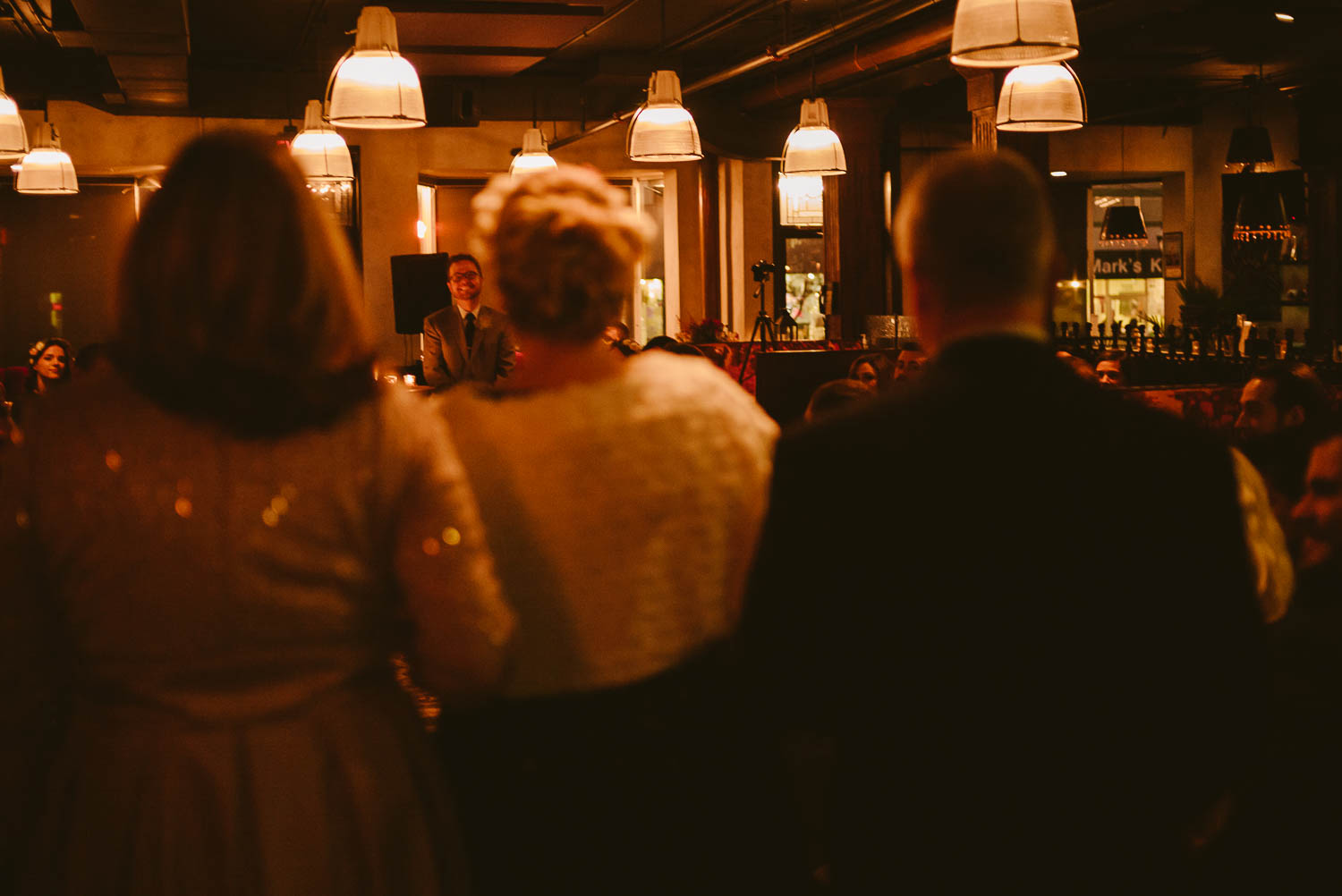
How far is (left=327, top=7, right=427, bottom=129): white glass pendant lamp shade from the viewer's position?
157 inches

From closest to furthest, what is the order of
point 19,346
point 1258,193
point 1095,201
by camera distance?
point 1258,193 < point 19,346 < point 1095,201

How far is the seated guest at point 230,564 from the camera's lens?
1.26 m

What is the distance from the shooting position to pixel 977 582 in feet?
4.07

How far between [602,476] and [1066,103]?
3.74 meters

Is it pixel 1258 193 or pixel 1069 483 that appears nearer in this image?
pixel 1069 483

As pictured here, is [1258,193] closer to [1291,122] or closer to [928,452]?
[1291,122]

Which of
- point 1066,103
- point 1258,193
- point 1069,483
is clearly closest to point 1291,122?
point 1258,193

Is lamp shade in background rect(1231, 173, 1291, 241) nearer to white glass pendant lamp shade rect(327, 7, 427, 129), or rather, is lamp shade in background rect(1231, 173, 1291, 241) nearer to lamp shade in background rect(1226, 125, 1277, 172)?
lamp shade in background rect(1226, 125, 1277, 172)

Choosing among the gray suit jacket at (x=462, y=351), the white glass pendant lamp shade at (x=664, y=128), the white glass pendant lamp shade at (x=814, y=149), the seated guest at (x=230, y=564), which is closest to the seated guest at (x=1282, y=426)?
the seated guest at (x=230, y=564)

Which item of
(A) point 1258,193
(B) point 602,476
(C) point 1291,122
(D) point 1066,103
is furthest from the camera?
(C) point 1291,122

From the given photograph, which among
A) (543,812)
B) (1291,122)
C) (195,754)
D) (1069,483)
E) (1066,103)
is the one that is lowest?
(543,812)

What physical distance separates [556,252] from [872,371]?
3.98m

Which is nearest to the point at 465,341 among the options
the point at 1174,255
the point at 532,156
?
the point at 532,156

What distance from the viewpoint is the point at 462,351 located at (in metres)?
6.41
